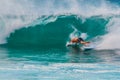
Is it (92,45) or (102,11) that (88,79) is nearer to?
(92,45)

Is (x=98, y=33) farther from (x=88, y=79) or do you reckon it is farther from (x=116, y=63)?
(x=88, y=79)

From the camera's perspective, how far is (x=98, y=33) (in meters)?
14.6

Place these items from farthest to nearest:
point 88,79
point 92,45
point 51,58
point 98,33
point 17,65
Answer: point 98,33 < point 92,45 < point 51,58 < point 17,65 < point 88,79

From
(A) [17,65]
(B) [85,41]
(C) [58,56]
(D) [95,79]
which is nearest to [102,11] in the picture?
(B) [85,41]

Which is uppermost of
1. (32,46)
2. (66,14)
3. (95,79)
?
(66,14)

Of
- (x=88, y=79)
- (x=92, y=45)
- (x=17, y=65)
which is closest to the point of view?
(x=88, y=79)

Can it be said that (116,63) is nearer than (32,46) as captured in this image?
Yes

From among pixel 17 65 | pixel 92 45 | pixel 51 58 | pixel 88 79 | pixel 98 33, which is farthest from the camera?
pixel 98 33

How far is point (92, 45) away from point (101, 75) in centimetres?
420

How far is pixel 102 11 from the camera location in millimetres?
14953

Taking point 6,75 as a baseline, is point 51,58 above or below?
above

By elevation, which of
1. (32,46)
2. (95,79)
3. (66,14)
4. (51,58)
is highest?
(66,14)

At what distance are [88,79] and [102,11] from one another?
6.36 m

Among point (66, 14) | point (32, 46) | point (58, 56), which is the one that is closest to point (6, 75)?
point (58, 56)
